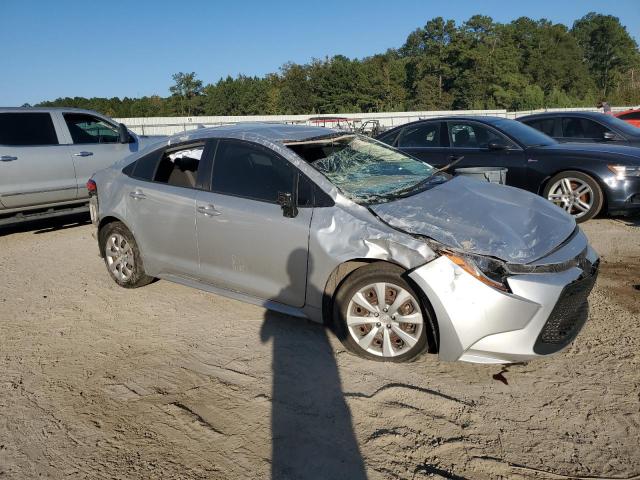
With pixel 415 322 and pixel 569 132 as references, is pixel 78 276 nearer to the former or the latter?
pixel 415 322

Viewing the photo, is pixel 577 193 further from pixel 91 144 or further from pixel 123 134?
pixel 91 144

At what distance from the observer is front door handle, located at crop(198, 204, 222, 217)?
436 cm

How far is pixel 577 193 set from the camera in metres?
7.48

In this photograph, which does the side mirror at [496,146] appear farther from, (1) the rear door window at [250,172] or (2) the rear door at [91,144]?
(2) the rear door at [91,144]

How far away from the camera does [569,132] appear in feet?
31.3

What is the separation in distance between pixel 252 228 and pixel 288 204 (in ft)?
1.38

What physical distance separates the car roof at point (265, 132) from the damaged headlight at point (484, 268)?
1810 millimetres

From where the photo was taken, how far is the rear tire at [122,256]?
17.0 ft

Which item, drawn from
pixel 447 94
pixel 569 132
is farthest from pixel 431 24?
pixel 569 132

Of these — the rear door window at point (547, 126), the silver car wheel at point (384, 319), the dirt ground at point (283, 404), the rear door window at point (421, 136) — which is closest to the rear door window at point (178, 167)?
the dirt ground at point (283, 404)

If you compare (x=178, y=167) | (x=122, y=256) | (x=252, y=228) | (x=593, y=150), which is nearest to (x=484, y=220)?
(x=252, y=228)

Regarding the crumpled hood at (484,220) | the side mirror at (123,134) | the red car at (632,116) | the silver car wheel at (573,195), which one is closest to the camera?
the crumpled hood at (484,220)

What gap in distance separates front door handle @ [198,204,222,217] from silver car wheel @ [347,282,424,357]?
1434 mm

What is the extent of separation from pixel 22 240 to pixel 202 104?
7047 cm
